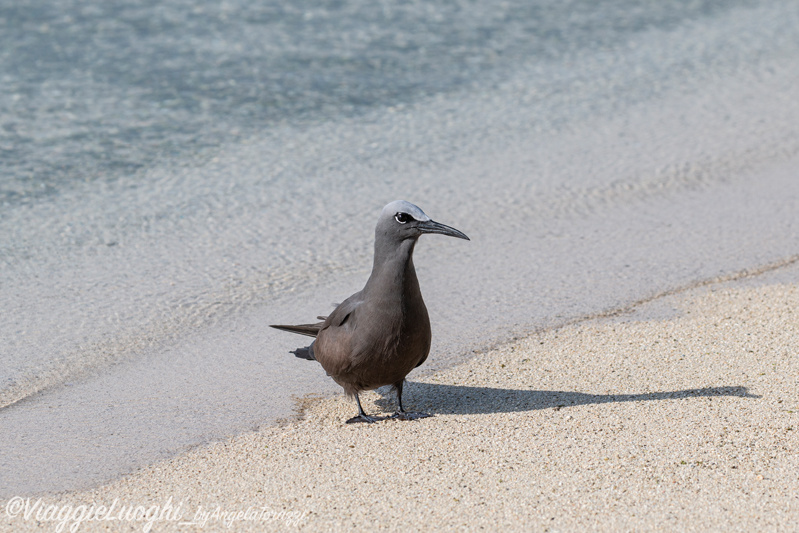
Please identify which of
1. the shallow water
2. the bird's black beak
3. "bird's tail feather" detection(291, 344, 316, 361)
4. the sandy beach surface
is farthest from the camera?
the shallow water

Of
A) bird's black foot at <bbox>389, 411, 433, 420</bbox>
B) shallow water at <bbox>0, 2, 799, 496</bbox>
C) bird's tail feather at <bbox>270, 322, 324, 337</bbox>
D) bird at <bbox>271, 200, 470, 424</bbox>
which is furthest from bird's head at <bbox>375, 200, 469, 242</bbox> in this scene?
shallow water at <bbox>0, 2, 799, 496</bbox>

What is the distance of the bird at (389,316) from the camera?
4.08 meters

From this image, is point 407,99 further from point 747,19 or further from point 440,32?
point 747,19

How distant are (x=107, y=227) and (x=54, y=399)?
8.54ft

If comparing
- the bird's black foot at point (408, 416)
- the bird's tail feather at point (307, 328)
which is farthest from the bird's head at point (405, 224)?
the bird's black foot at point (408, 416)

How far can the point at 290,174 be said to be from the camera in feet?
26.6

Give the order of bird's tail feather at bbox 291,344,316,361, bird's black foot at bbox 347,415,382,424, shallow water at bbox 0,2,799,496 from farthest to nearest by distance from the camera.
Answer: shallow water at bbox 0,2,799,496 < bird's tail feather at bbox 291,344,316,361 < bird's black foot at bbox 347,415,382,424

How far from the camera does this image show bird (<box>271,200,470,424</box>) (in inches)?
161

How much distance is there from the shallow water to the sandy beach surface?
0.31 m

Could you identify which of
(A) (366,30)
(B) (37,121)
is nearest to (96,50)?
(B) (37,121)

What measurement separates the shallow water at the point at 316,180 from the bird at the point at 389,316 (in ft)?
1.85

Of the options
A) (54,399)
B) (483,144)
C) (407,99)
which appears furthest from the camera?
(407,99)

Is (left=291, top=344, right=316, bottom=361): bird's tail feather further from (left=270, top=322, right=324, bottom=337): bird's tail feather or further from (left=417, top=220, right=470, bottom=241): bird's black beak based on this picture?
(left=417, top=220, right=470, bottom=241): bird's black beak

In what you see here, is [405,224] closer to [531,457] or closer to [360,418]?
[360,418]
